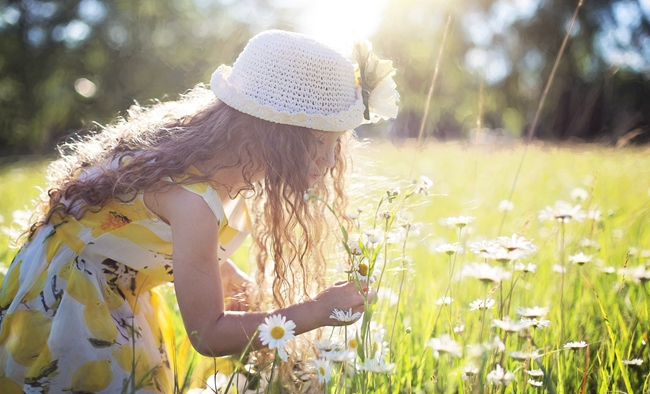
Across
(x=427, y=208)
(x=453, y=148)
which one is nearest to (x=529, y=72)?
(x=453, y=148)

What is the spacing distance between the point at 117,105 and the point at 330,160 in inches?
600

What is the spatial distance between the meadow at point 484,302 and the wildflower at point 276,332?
0.27 feet

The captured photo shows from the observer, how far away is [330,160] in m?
1.70

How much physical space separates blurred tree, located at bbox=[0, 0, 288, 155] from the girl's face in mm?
13790

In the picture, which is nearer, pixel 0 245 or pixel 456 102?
pixel 0 245

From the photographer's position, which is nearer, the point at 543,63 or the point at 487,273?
the point at 487,273

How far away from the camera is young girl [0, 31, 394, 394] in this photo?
4.68ft

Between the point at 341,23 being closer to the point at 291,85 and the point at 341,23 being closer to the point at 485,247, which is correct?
the point at 291,85

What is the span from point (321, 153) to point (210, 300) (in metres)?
0.55

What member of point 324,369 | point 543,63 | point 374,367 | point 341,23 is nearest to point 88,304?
point 324,369

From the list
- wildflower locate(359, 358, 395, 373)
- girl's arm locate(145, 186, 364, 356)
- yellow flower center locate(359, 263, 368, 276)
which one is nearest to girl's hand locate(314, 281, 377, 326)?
girl's arm locate(145, 186, 364, 356)

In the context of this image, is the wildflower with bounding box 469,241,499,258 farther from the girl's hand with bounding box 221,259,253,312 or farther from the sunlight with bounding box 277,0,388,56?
the girl's hand with bounding box 221,259,253,312

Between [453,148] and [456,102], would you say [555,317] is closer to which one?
[453,148]

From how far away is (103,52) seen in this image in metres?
16.0
